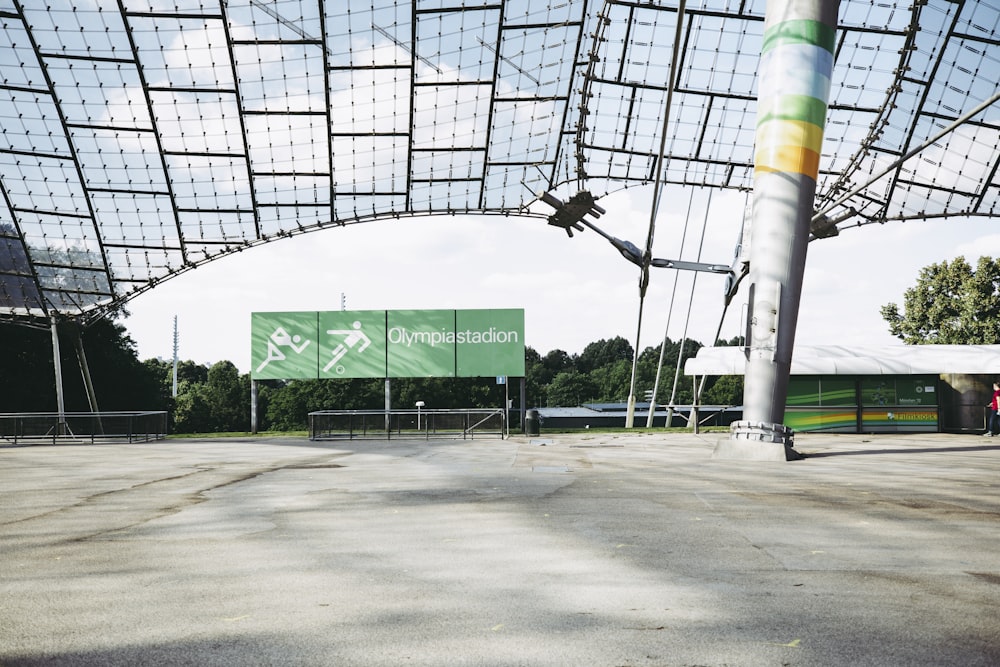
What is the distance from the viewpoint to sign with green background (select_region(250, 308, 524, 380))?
3759cm

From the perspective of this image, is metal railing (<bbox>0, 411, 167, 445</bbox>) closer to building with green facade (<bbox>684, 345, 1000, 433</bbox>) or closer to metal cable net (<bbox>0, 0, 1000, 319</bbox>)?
metal cable net (<bbox>0, 0, 1000, 319</bbox>)

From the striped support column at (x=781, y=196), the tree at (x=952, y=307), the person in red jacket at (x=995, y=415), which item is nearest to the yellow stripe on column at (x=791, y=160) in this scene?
the striped support column at (x=781, y=196)

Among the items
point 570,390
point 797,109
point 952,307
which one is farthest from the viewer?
point 570,390

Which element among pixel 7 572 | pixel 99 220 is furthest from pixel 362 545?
pixel 99 220

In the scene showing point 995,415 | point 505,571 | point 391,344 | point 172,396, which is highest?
point 391,344

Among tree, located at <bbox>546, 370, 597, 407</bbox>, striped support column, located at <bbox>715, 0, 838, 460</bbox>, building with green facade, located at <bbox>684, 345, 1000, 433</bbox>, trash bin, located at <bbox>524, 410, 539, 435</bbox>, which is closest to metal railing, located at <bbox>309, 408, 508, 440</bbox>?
trash bin, located at <bbox>524, 410, 539, 435</bbox>

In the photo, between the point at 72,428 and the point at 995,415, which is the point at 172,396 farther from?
the point at 995,415

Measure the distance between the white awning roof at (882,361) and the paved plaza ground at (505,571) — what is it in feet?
52.2

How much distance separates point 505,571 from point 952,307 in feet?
206

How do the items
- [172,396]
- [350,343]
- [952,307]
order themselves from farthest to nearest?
[172,396] < [952,307] < [350,343]

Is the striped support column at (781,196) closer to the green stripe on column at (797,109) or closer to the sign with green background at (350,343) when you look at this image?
the green stripe on column at (797,109)

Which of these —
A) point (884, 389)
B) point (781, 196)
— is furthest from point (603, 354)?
point (781, 196)

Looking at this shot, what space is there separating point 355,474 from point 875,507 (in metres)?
9.70

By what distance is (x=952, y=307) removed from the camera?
61031 mm
